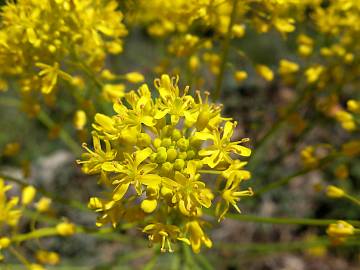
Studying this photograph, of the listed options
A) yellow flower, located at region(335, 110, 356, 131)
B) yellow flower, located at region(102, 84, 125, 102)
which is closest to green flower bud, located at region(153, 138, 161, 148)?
yellow flower, located at region(102, 84, 125, 102)

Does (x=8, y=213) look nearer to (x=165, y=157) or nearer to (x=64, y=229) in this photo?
(x=64, y=229)

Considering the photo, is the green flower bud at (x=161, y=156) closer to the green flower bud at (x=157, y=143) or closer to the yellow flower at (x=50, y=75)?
the green flower bud at (x=157, y=143)

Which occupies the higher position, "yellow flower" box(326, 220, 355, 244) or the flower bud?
the flower bud

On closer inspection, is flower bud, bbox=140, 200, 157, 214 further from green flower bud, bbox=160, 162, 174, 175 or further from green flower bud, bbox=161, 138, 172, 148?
green flower bud, bbox=161, 138, 172, 148

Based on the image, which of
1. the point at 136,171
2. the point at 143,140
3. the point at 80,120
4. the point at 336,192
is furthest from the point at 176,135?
the point at 336,192

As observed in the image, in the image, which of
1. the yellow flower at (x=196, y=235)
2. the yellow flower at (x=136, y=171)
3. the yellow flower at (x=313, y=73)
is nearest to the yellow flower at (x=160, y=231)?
the yellow flower at (x=196, y=235)

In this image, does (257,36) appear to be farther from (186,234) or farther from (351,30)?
(186,234)

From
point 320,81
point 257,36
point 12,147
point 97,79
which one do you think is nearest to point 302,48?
point 320,81
